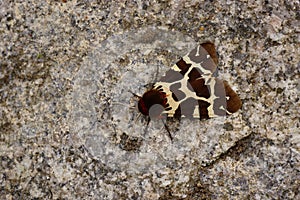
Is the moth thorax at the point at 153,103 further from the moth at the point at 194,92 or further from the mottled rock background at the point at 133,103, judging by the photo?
the mottled rock background at the point at 133,103

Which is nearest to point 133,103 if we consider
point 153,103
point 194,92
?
point 153,103

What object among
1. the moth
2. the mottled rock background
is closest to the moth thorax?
the moth

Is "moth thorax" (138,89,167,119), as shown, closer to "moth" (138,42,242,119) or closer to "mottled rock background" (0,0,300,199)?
"moth" (138,42,242,119)

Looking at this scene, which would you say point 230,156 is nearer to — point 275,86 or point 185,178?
point 185,178

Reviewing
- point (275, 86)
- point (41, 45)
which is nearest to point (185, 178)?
point (275, 86)

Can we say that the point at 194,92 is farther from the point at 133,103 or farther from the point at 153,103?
the point at 133,103

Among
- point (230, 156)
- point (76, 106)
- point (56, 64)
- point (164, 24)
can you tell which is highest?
point (164, 24)
